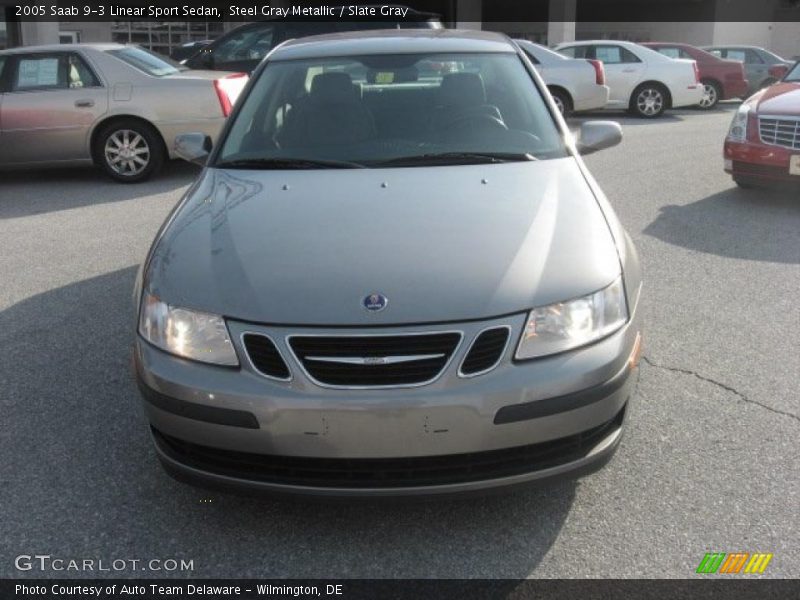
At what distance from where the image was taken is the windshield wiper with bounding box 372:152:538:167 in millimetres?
3557

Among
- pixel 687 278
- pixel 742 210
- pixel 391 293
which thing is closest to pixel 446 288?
pixel 391 293

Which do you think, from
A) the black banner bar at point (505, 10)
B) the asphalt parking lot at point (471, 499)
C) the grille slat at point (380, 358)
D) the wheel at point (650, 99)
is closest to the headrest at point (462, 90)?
the asphalt parking lot at point (471, 499)

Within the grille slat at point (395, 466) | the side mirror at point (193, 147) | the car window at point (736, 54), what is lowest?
the grille slat at point (395, 466)

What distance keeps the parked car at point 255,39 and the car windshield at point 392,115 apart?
25.2ft

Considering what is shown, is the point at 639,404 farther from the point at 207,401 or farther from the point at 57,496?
the point at 57,496

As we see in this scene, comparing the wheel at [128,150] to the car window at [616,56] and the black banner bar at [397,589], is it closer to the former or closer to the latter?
the black banner bar at [397,589]

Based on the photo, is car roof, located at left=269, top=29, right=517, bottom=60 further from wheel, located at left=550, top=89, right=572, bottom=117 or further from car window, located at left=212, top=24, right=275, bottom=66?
wheel, located at left=550, top=89, right=572, bottom=117

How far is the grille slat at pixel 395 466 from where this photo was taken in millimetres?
2475

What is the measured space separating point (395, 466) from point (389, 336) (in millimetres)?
397

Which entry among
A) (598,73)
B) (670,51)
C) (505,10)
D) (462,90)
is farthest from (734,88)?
(505,10)

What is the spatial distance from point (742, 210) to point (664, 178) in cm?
149

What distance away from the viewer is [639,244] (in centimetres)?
602

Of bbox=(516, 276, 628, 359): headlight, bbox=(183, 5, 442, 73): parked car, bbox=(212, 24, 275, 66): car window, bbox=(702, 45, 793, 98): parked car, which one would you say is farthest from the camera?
bbox=(702, 45, 793, 98): parked car

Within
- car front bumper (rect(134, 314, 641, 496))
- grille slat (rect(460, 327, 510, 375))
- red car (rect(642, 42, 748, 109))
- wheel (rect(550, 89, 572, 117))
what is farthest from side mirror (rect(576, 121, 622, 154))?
red car (rect(642, 42, 748, 109))
